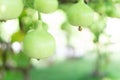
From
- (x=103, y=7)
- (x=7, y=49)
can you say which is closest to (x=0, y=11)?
(x=103, y=7)

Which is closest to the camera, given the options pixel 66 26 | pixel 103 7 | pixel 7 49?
pixel 103 7

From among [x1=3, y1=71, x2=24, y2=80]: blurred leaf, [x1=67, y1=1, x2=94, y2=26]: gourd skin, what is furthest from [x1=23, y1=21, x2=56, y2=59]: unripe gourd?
[x1=3, y1=71, x2=24, y2=80]: blurred leaf

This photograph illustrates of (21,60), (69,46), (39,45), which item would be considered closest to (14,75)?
(21,60)

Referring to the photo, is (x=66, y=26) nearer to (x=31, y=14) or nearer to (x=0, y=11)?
(x=31, y=14)

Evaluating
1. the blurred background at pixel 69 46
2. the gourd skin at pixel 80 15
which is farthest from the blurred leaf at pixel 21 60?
the gourd skin at pixel 80 15

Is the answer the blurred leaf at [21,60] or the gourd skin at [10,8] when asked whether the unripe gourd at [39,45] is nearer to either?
the gourd skin at [10,8]
